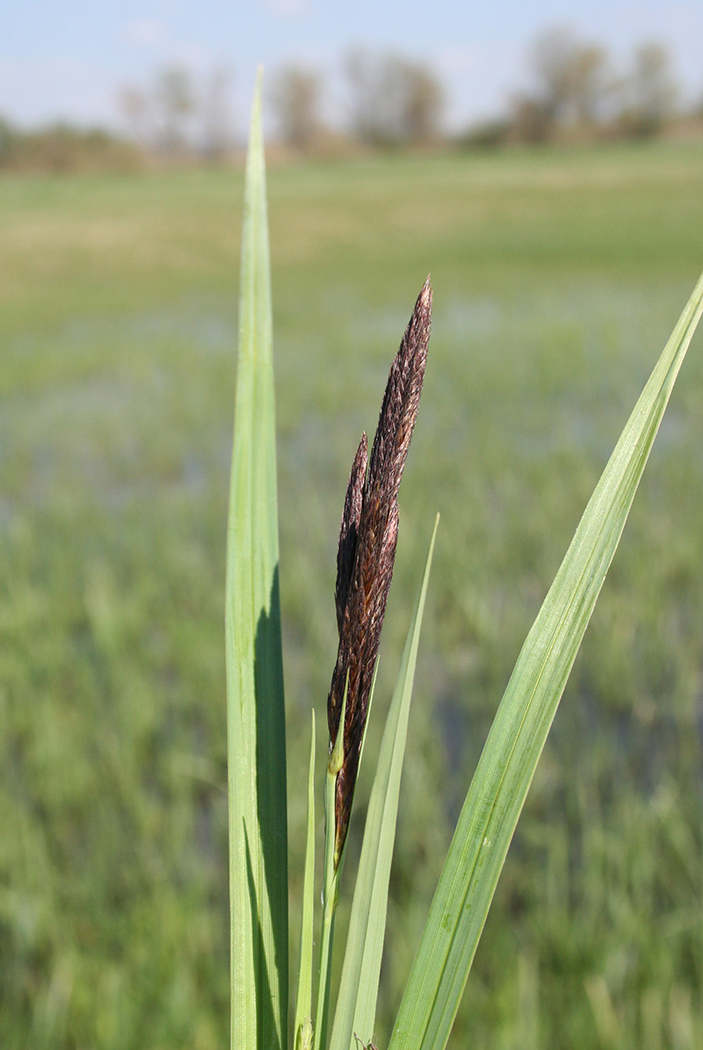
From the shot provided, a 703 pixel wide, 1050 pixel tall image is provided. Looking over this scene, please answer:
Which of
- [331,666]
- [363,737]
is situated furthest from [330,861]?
[331,666]

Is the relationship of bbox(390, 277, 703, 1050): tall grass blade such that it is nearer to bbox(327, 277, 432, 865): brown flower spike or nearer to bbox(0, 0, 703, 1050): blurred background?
bbox(327, 277, 432, 865): brown flower spike

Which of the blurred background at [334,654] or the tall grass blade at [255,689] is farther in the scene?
the blurred background at [334,654]

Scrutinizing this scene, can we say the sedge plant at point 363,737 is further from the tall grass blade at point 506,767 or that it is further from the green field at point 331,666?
the green field at point 331,666

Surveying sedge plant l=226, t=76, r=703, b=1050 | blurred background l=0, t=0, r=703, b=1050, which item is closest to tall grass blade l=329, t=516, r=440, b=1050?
sedge plant l=226, t=76, r=703, b=1050

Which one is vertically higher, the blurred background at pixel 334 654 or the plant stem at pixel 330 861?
the plant stem at pixel 330 861

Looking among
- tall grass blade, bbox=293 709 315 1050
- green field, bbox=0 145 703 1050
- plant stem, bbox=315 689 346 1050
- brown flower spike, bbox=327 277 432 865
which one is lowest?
green field, bbox=0 145 703 1050

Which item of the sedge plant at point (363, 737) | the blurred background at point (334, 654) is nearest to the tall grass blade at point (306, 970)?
the sedge plant at point (363, 737)

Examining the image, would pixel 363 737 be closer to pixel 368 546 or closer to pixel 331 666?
pixel 368 546
